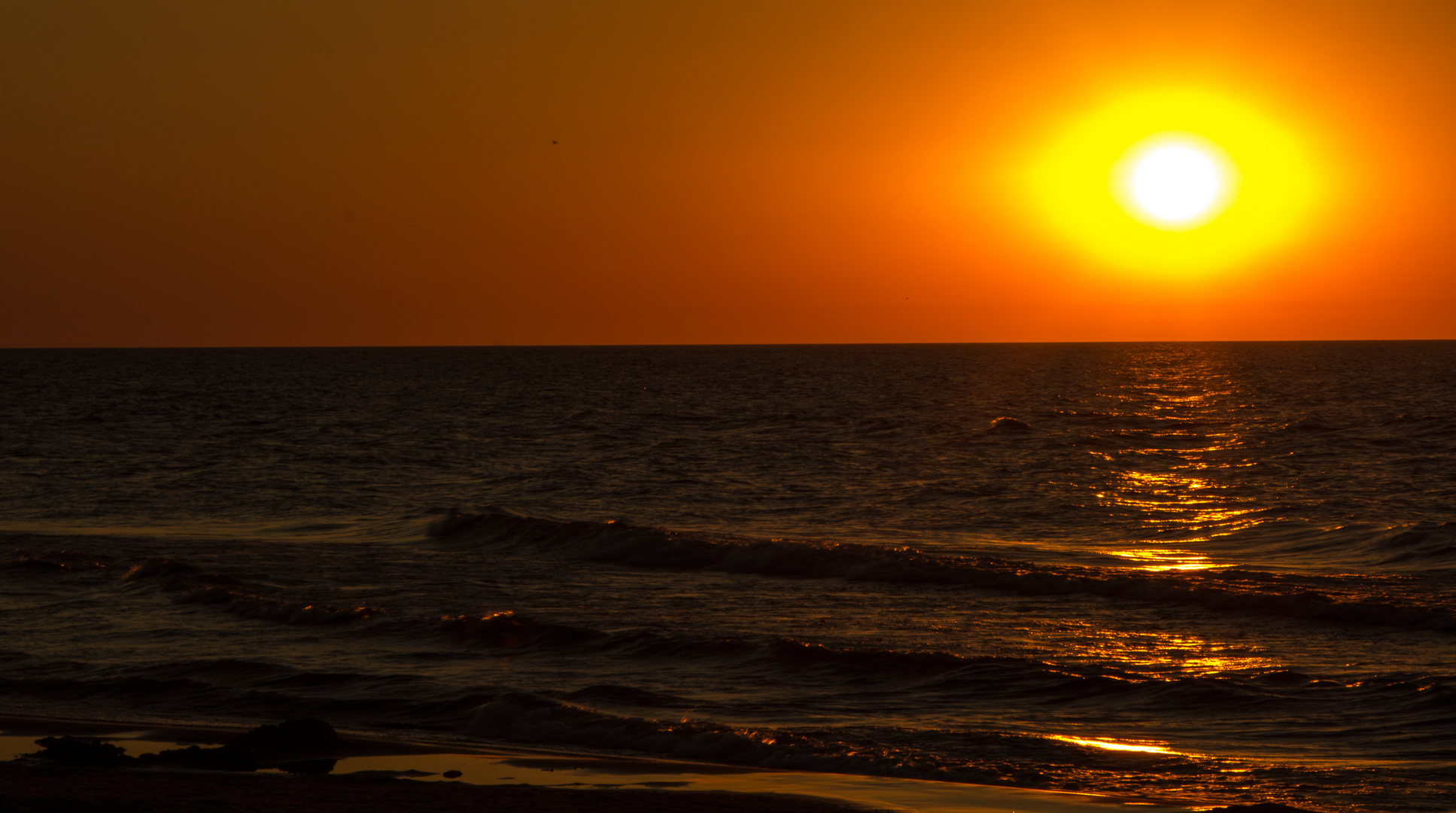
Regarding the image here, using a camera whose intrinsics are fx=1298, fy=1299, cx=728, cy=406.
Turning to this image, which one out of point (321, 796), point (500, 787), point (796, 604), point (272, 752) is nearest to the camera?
point (321, 796)

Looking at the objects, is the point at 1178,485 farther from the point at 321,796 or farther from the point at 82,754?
the point at 82,754

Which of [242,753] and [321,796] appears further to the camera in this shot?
[242,753]

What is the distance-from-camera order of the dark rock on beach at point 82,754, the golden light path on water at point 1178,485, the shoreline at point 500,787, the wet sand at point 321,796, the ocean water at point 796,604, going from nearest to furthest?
the wet sand at point 321,796 → the shoreline at point 500,787 → the dark rock on beach at point 82,754 → the ocean water at point 796,604 → the golden light path on water at point 1178,485

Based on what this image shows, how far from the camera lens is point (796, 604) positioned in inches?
645

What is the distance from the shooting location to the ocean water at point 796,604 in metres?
10.4

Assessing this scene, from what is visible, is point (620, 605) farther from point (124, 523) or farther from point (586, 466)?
point (586, 466)

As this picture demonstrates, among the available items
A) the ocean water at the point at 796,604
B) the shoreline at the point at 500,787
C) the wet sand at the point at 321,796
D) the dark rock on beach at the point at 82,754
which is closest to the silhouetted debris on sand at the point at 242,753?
the dark rock on beach at the point at 82,754

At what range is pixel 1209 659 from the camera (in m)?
13.0

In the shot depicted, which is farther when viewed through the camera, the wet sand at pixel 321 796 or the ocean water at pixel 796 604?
the ocean water at pixel 796 604

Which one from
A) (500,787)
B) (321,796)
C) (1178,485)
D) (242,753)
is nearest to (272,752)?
(242,753)

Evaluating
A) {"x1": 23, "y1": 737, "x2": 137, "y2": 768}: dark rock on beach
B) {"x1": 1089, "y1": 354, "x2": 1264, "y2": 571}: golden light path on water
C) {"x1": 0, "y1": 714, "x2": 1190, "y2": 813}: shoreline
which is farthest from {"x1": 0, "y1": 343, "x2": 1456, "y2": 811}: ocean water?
{"x1": 23, "y1": 737, "x2": 137, "y2": 768}: dark rock on beach

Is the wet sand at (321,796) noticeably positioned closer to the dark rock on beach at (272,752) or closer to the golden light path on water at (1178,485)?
the dark rock on beach at (272,752)

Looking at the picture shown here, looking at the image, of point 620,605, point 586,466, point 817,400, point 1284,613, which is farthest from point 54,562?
point 817,400

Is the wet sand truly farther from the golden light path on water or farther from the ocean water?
the golden light path on water
